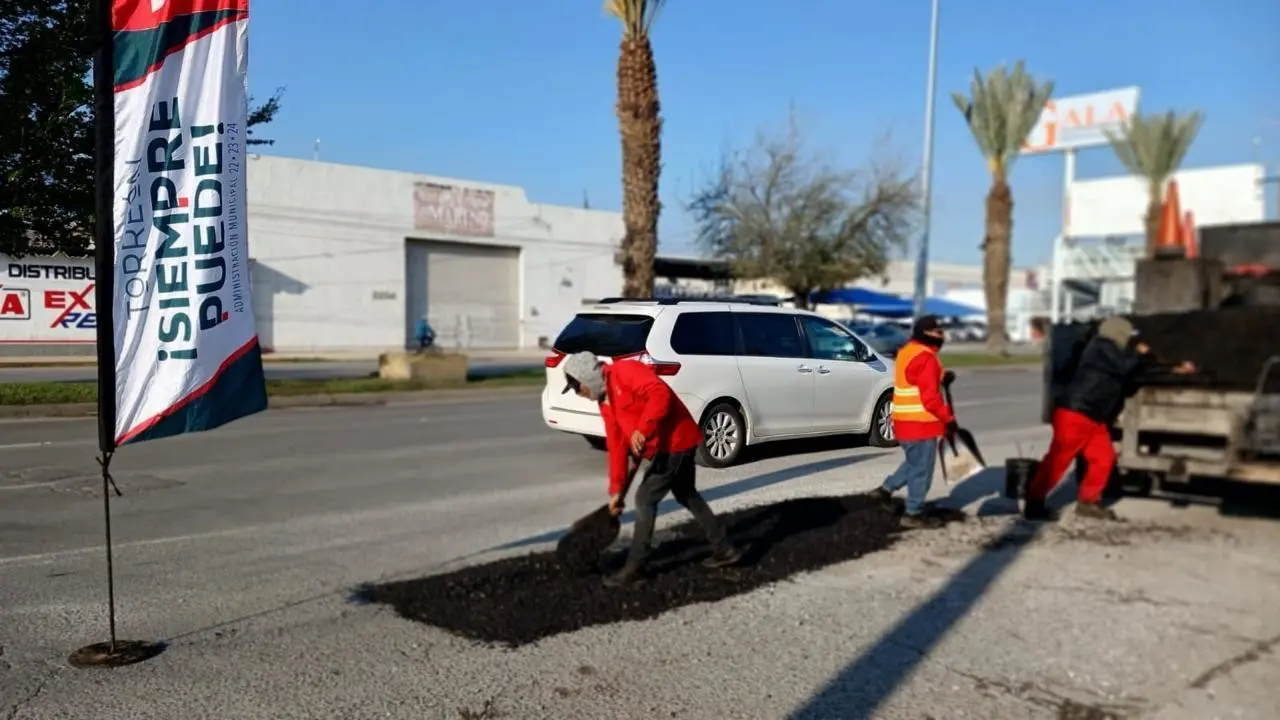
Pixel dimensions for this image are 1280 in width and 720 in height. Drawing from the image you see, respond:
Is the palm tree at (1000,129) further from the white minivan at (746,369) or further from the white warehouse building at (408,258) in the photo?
the white minivan at (746,369)

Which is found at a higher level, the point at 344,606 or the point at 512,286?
the point at 512,286

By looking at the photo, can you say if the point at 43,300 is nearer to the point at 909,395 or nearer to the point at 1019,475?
the point at 909,395

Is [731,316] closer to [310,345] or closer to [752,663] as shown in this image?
[752,663]

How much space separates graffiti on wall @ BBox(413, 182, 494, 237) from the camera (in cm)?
4219

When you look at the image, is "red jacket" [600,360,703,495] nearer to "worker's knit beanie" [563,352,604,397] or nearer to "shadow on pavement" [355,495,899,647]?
"worker's knit beanie" [563,352,604,397]

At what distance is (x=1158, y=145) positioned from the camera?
45344 millimetres

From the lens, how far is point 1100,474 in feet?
26.0

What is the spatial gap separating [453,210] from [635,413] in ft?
128

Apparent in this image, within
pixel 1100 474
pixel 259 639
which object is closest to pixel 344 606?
pixel 259 639

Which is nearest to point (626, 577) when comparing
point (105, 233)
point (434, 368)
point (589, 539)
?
point (589, 539)

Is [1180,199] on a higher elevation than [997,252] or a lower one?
higher

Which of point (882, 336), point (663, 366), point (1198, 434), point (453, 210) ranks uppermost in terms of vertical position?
point (453, 210)

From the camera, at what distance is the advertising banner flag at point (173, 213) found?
4680mm

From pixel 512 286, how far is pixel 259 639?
137 feet
